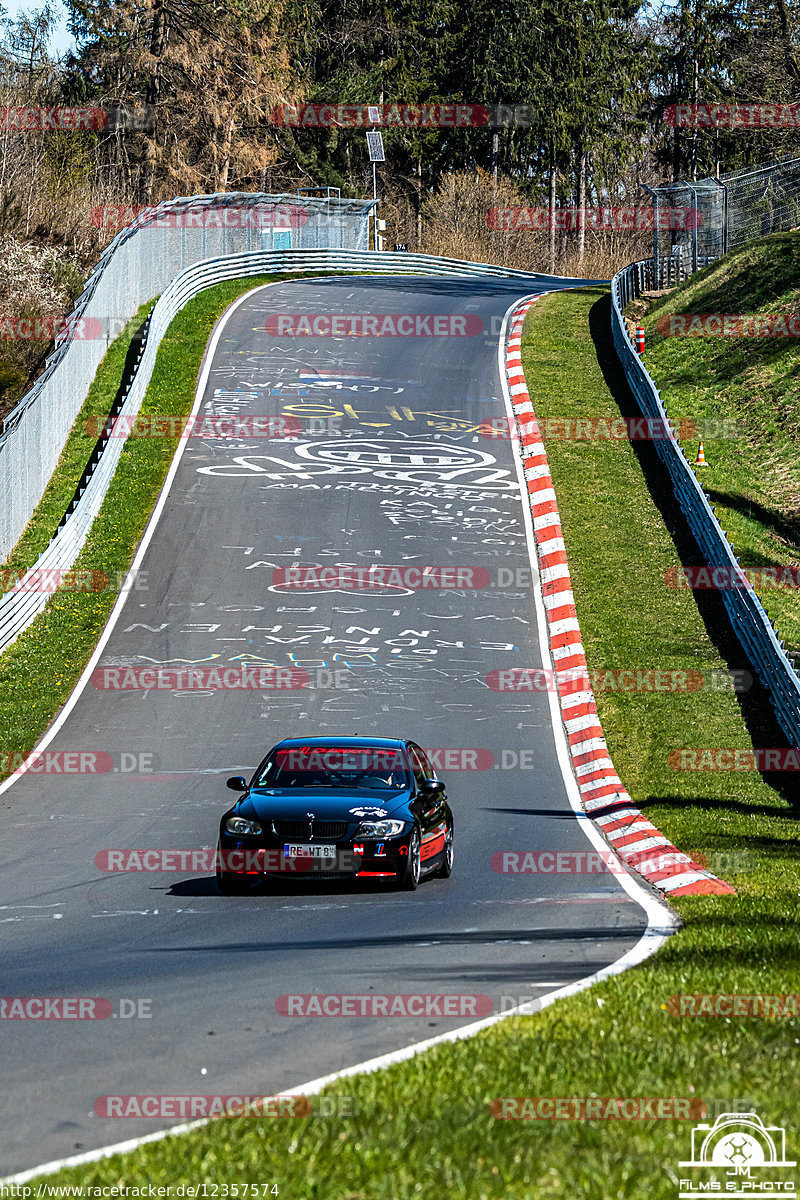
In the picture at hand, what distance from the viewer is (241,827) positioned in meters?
12.2

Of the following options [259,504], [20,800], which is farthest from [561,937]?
[259,504]

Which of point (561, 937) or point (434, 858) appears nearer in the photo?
point (561, 937)

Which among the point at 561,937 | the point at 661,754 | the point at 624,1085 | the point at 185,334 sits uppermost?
the point at 185,334

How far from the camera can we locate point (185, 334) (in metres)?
42.5

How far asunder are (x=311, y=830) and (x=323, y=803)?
0.36 metres

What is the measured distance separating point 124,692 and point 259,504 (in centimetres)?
902

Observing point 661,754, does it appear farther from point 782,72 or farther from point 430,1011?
point 782,72

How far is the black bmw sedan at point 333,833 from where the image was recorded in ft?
39.9

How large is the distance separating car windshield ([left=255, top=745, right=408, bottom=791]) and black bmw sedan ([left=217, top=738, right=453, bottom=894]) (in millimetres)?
26
